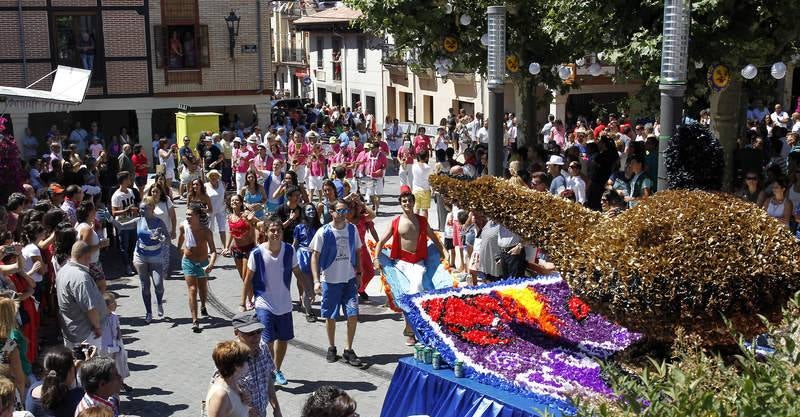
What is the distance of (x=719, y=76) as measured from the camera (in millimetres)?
11883

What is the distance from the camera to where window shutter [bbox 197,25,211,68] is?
91.8 feet

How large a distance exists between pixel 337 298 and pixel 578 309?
2.68 meters

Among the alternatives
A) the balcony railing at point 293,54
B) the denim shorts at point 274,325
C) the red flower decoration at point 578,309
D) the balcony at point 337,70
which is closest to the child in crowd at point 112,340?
the denim shorts at point 274,325

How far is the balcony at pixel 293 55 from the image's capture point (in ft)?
179

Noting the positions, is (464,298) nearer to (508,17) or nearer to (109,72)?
(508,17)

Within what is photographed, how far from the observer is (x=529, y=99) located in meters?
17.9

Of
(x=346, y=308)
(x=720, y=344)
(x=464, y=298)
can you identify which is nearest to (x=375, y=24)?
(x=346, y=308)

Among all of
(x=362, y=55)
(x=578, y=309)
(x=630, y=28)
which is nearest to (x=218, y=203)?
(x=630, y=28)

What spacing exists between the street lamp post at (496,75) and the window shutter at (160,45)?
18.8 m

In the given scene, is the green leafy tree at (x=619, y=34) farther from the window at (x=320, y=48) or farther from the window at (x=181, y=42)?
the window at (x=320, y=48)

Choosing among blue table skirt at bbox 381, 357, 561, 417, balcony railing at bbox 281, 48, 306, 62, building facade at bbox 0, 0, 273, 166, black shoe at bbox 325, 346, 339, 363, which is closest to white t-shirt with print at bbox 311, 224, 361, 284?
black shoe at bbox 325, 346, 339, 363

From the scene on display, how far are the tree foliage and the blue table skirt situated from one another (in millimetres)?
6019

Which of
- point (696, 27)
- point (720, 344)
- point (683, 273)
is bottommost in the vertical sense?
point (720, 344)

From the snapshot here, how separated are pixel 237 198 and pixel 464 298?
459cm
